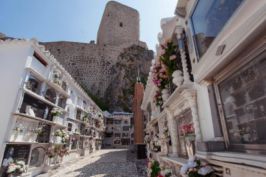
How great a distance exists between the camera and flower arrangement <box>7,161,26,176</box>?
6780 mm

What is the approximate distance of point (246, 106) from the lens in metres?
2.06

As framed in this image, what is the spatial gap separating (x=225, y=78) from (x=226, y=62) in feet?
1.17

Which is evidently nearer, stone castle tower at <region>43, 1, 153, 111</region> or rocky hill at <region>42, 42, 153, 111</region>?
rocky hill at <region>42, 42, 153, 111</region>

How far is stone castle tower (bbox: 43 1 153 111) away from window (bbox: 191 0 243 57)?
97.2ft

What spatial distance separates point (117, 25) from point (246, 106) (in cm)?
3855

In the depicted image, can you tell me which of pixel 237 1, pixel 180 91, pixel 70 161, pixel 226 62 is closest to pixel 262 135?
pixel 226 62

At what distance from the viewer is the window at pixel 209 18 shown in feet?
7.26

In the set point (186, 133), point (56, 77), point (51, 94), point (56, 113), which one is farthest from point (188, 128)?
point (51, 94)

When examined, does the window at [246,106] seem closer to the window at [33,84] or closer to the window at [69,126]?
the window at [33,84]

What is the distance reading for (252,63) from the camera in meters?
1.92

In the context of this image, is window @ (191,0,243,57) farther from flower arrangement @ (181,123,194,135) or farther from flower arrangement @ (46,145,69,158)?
flower arrangement @ (46,145,69,158)

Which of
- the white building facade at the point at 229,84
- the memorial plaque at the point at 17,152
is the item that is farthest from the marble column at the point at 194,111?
the memorial plaque at the point at 17,152

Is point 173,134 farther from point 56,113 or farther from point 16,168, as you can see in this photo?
point 56,113

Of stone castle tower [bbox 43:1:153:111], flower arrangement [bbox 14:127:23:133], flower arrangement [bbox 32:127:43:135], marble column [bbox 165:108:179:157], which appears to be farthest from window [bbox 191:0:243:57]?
stone castle tower [bbox 43:1:153:111]
